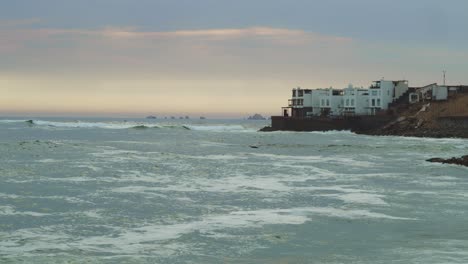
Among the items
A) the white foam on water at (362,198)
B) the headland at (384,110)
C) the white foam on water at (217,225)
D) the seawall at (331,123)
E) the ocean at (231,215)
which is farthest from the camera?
the seawall at (331,123)

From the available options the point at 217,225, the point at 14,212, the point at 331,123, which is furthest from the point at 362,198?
the point at 331,123

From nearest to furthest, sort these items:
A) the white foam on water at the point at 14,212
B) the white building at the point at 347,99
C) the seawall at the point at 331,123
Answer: the white foam on water at the point at 14,212, the seawall at the point at 331,123, the white building at the point at 347,99

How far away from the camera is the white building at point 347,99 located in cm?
11256

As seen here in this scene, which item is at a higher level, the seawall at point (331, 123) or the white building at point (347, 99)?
the white building at point (347, 99)

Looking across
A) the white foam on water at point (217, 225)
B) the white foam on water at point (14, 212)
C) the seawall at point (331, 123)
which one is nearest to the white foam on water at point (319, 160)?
the white foam on water at point (217, 225)

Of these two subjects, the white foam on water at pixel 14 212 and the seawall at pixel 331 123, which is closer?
the white foam on water at pixel 14 212

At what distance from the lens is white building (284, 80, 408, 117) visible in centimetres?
11256

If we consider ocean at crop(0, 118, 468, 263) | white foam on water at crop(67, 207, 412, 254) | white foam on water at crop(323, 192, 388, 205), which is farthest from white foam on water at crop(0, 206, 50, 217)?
white foam on water at crop(323, 192, 388, 205)

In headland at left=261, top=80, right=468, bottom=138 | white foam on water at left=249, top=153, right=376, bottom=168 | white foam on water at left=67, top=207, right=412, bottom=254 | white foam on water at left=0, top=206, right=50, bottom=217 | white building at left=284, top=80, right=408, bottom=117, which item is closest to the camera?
white foam on water at left=67, top=207, right=412, bottom=254

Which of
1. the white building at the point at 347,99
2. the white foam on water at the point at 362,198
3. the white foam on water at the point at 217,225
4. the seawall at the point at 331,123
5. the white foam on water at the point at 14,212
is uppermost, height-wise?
the white building at the point at 347,99

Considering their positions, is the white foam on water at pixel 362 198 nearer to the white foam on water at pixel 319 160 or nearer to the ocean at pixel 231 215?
the ocean at pixel 231 215

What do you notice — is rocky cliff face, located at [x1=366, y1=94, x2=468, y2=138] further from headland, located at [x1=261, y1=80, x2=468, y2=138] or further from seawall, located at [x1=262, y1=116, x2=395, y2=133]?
seawall, located at [x1=262, y1=116, x2=395, y2=133]

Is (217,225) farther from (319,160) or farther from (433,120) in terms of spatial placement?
(433,120)

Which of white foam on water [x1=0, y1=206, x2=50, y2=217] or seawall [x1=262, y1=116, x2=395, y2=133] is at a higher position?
seawall [x1=262, y1=116, x2=395, y2=133]
